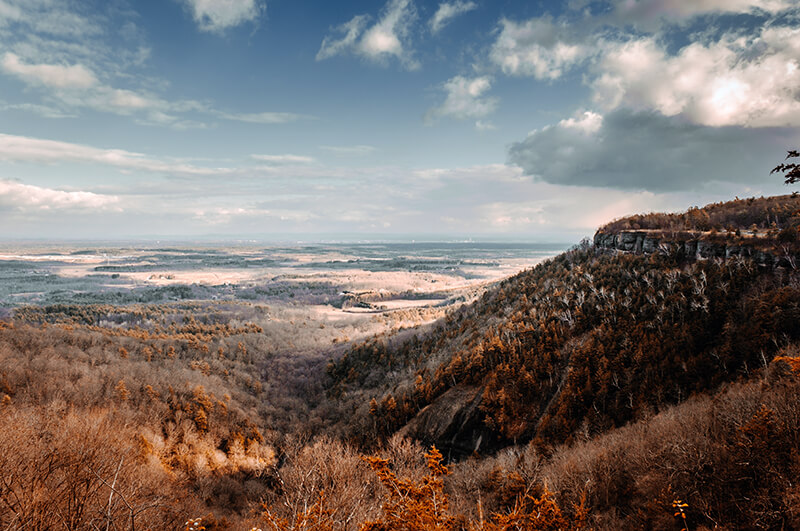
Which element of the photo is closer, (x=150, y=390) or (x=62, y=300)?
(x=150, y=390)

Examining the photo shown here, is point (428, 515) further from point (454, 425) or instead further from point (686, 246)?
point (686, 246)

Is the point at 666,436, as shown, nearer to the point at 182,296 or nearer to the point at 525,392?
the point at 525,392

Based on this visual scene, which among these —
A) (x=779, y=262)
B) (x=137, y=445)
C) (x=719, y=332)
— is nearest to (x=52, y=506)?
(x=137, y=445)

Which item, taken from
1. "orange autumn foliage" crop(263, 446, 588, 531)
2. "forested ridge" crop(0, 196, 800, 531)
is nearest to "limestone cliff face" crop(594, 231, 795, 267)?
"forested ridge" crop(0, 196, 800, 531)

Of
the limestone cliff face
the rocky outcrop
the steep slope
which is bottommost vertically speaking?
the rocky outcrop

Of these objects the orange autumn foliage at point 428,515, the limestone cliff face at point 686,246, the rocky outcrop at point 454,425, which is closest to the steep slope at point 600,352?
the rocky outcrop at point 454,425

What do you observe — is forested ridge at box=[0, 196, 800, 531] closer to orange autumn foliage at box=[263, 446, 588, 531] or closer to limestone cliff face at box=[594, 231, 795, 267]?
orange autumn foliage at box=[263, 446, 588, 531]

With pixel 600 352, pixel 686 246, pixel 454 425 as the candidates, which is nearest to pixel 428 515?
pixel 600 352
